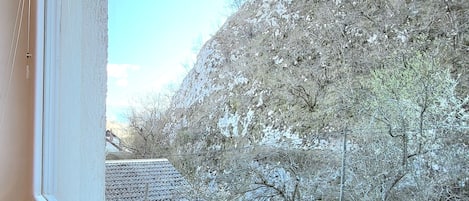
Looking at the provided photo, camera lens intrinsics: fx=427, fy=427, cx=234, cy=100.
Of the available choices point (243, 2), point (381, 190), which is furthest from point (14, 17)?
point (381, 190)

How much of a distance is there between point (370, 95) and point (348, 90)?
51 mm

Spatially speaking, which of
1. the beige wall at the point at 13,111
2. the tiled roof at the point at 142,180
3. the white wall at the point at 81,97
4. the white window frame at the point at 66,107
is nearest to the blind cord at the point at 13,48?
the beige wall at the point at 13,111

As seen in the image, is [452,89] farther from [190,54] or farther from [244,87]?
[190,54]

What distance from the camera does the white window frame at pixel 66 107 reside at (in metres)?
1.31

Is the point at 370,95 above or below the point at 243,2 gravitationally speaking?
below

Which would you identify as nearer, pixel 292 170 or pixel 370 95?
pixel 370 95

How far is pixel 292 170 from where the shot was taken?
940 mm

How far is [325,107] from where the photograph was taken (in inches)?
35.1

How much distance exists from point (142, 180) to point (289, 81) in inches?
21.7

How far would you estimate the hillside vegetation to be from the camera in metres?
0.72

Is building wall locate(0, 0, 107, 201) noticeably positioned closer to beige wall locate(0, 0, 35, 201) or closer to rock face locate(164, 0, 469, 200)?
beige wall locate(0, 0, 35, 201)

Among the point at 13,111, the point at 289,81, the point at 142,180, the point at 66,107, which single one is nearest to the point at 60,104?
the point at 66,107

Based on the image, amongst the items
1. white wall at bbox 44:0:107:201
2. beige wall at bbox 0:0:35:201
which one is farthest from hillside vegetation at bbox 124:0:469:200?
beige wall at bbox 0:0:35:201

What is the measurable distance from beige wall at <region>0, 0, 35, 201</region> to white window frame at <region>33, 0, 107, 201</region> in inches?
5.2
